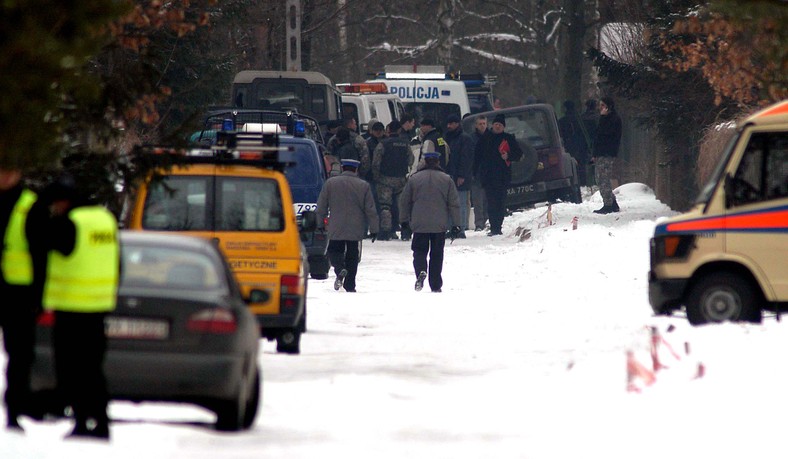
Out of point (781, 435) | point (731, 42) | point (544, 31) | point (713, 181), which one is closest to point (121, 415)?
point (781, 435)

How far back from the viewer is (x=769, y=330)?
11.8 meters

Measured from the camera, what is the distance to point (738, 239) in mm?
13445

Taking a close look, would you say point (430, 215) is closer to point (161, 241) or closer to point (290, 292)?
point (290, 292)

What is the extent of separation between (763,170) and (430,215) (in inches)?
250

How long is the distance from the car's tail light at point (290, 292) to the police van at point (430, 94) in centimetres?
2067

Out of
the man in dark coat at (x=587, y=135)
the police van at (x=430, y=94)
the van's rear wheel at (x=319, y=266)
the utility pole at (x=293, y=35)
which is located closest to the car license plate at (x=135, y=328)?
the van's rear wheel at (x=319, y=266)

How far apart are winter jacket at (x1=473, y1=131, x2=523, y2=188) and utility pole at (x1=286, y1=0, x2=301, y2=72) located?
18.7 ft

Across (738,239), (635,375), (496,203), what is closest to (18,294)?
(635,375)

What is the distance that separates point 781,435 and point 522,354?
14.0ft

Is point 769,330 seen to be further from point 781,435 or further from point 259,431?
point 259,431

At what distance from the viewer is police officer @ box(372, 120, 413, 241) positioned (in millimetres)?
25000

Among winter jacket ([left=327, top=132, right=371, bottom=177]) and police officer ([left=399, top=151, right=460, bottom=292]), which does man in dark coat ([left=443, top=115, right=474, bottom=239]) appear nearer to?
winter jacket ([left=327, top=132, right=371, bottom=177])

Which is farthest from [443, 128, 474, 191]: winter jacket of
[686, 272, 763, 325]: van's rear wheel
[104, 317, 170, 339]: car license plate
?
[104, 317, 170, 339]: car license plate

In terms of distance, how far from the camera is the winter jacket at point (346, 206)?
18.8m
